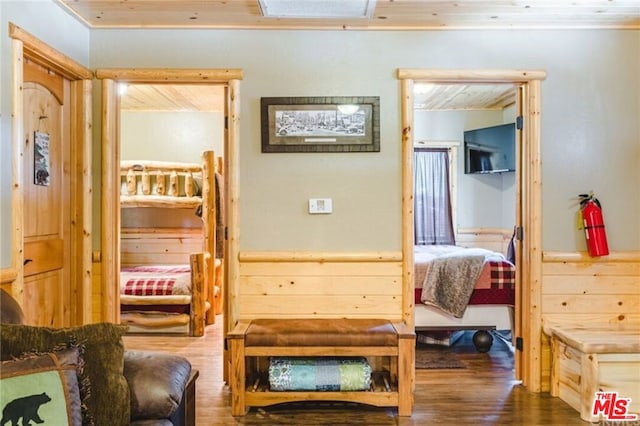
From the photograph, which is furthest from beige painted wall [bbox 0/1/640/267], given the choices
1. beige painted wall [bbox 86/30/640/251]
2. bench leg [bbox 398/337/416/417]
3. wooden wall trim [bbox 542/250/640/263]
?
bench leg [bbox 398/337/416/417]

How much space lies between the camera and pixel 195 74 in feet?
10.1

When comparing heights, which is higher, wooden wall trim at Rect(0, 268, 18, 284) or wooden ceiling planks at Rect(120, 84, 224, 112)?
wooden ceiling planks at Rect(120, 84, 224, 112)

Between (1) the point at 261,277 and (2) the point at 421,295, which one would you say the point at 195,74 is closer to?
(1) the point at 261,277

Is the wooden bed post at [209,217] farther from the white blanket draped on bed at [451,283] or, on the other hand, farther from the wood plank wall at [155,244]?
the white blanket draped on bed at [451,283]

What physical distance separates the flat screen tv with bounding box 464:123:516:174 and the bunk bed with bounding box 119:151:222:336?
347 cm

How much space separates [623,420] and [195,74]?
3.47 m

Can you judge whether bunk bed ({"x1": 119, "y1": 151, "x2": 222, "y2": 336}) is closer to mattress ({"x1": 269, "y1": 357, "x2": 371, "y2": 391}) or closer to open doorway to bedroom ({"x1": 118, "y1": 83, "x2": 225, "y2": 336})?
open doorway to bedroom ({"x1": 118, "y1": 83, "x2": 225, "y2": 336})

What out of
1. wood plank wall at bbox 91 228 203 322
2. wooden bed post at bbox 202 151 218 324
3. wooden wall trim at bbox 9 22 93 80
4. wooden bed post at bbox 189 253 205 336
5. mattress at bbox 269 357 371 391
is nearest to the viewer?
wooden wall trim at bbox 9 22 93 80

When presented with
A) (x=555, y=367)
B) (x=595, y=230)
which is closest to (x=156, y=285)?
(x=555, y=367)

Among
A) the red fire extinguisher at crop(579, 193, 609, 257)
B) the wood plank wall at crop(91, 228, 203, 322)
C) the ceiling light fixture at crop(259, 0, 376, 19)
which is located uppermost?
the ceiling light fixture at crop(259, 0, 376, 19)

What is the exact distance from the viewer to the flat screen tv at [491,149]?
215 inches

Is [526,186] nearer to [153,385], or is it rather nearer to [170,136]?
[153,385]

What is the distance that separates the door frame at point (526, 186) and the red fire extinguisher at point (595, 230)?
30 cm

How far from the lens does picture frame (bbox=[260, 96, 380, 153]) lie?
3084mm
